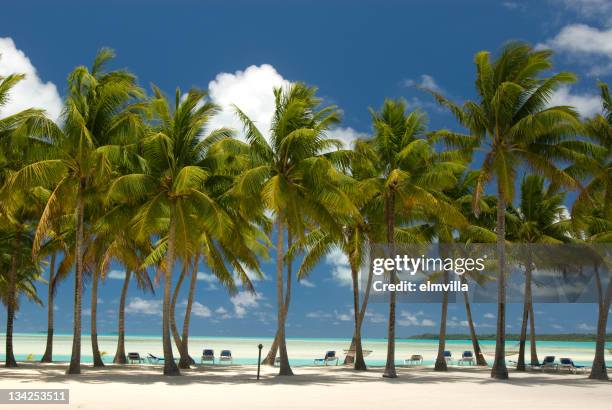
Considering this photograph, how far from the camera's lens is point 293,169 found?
2342 cm

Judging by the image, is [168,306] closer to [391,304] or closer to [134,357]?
[391,304]

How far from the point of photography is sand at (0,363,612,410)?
15.0 metres

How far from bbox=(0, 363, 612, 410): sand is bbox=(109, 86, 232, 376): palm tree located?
3525 mm

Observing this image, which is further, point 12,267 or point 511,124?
point 12,267

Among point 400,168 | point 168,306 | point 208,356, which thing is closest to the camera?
point 168,306

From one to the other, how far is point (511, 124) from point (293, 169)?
26.6 ft

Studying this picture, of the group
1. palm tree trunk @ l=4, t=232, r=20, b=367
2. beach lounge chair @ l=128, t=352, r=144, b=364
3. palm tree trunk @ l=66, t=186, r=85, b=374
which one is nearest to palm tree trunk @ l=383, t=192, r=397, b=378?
palm tree trunk @ l=66, t=186, r=85, b=374

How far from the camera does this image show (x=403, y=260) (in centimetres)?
3058

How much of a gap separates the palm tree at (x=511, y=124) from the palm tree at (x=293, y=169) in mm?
4942

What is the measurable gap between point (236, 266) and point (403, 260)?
25.1ft

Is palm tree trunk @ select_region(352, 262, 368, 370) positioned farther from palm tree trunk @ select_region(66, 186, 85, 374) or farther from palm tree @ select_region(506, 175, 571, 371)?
palm tree trunk @ select_region(66, 186, 85, 374)

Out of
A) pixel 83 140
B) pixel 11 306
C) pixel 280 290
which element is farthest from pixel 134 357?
pixel 83 140

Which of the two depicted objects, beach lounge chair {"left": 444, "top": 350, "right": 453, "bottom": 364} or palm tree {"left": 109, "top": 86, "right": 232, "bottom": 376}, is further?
beach lounge chair {"left": 444, "top": 350, "right": 453, "bottom": 364}

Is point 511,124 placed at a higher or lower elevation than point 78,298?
higher
